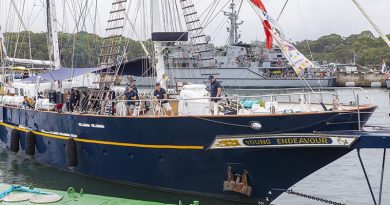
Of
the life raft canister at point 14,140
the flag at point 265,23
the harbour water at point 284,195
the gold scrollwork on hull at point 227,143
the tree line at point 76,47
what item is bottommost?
the harbour water at point 284,195

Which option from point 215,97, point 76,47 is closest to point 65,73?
point 215,97

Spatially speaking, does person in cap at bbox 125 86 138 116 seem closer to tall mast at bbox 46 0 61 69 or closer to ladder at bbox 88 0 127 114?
ladder at bbox 88 0 127 114

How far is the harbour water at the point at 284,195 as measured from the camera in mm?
16891

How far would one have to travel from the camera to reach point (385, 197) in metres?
17.7

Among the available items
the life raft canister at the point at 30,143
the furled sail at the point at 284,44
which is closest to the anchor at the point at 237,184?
the furled sail at the point at 284,44

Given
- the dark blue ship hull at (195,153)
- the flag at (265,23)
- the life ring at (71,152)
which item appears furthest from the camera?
the life ring at (71,152)

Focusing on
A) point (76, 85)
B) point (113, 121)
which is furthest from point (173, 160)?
point (76, 85)

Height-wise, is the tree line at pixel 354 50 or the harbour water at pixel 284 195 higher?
the tree line at pixel 354 50

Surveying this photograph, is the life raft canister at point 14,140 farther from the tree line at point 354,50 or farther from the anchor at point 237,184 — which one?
the tree line at point 354,50

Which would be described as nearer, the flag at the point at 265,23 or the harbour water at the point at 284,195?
the flag at the point at 265,23

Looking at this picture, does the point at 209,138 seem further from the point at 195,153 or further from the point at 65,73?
the point at 65,73

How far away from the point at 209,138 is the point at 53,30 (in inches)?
582

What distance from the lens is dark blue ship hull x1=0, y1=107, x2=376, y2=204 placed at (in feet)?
45.9

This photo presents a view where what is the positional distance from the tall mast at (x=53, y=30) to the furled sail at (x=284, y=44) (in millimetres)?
14892
